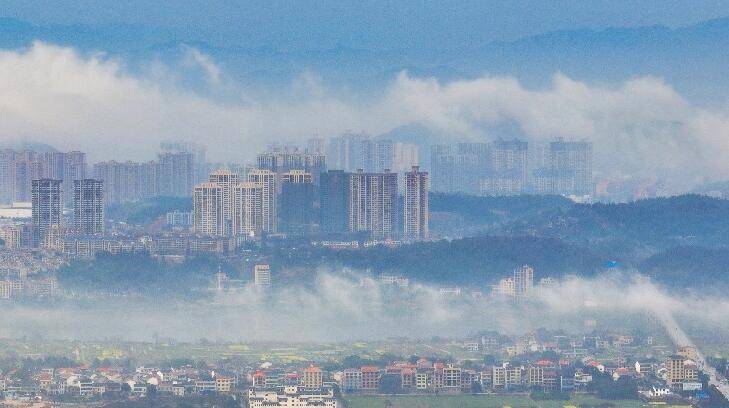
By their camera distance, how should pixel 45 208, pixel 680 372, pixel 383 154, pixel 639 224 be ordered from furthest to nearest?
pixel 383 154 → pixel 45 208 → pixel 639 224 → pixel 680 372

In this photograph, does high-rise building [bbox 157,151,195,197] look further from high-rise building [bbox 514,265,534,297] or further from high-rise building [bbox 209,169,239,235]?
high-rise building [bbox 514,265,534,297]

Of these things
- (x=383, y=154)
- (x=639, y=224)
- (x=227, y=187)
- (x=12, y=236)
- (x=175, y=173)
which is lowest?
(x=12, y=236)

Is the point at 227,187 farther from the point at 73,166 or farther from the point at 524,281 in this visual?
the point at 524,281

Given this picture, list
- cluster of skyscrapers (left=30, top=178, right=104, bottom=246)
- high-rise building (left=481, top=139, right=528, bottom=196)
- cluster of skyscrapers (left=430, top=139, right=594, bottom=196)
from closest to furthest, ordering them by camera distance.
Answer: cluster of skyscrapers (left=30, top=178, right=104, bottom=246)
cluster of skyscrapers (left=430, top=139, right=594, bottom=196)
high-rise building (left=481, top=139, right=528, bottom=196)

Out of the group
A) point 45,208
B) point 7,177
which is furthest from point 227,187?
point 7,177

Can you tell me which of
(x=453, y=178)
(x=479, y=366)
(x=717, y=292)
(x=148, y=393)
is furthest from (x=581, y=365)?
(x=453, y=178)

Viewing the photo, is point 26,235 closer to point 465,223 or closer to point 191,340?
point 465,223

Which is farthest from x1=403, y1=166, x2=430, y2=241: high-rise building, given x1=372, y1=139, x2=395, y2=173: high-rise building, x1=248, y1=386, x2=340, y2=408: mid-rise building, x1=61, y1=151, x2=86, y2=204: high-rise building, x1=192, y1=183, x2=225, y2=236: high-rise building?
x1=248, y1=386, x2=340, y2=408: mid-rise building
